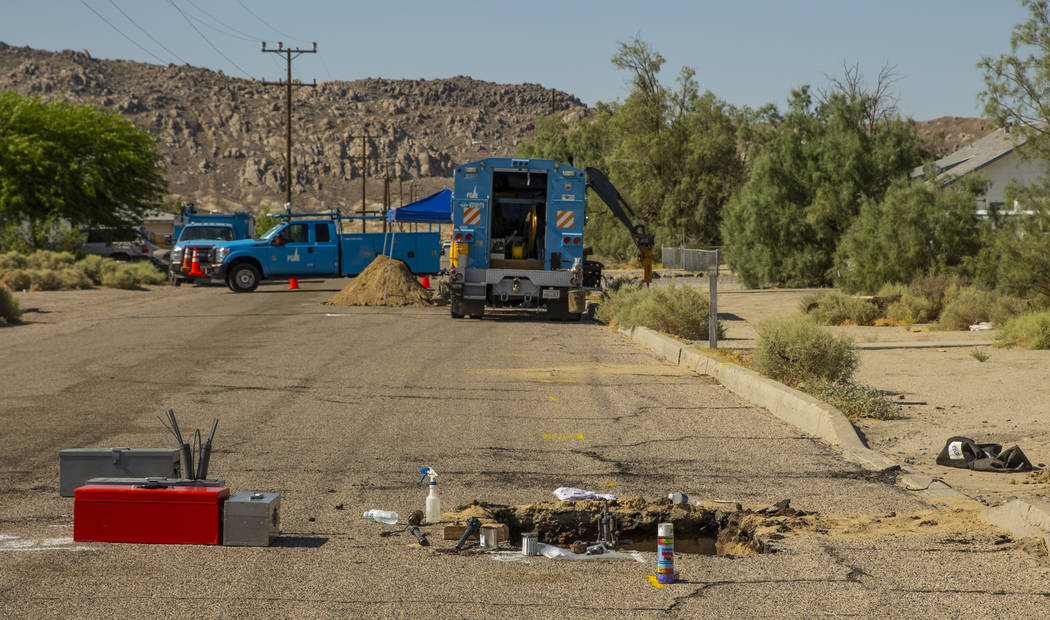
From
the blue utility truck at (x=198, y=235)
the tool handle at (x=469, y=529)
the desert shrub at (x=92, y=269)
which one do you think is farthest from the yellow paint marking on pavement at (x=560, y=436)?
the desert shrub at (x=92, y=269)

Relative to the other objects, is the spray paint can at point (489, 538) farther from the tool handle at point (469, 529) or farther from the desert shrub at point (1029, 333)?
the desert shrub at point (1029, 333)

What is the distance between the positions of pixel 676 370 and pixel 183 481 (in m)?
9.43

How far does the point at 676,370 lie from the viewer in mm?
14500

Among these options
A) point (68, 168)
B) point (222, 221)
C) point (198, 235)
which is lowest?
point (198, 235)

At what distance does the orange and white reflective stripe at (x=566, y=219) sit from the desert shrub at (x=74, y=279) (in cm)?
1958

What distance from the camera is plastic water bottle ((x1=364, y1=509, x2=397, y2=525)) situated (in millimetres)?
6317

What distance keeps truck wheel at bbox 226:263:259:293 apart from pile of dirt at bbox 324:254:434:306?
23.0 feet

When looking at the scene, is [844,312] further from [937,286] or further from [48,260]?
[48,260]

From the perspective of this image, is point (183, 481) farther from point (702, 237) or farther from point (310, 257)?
point (702, 237)

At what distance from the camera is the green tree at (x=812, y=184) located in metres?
35.8

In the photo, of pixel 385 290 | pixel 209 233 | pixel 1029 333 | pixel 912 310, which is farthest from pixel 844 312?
Answer: pixel 209 233

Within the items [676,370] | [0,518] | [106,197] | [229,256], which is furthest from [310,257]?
[0,518]

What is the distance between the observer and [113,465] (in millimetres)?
6320

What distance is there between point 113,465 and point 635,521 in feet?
10.4
